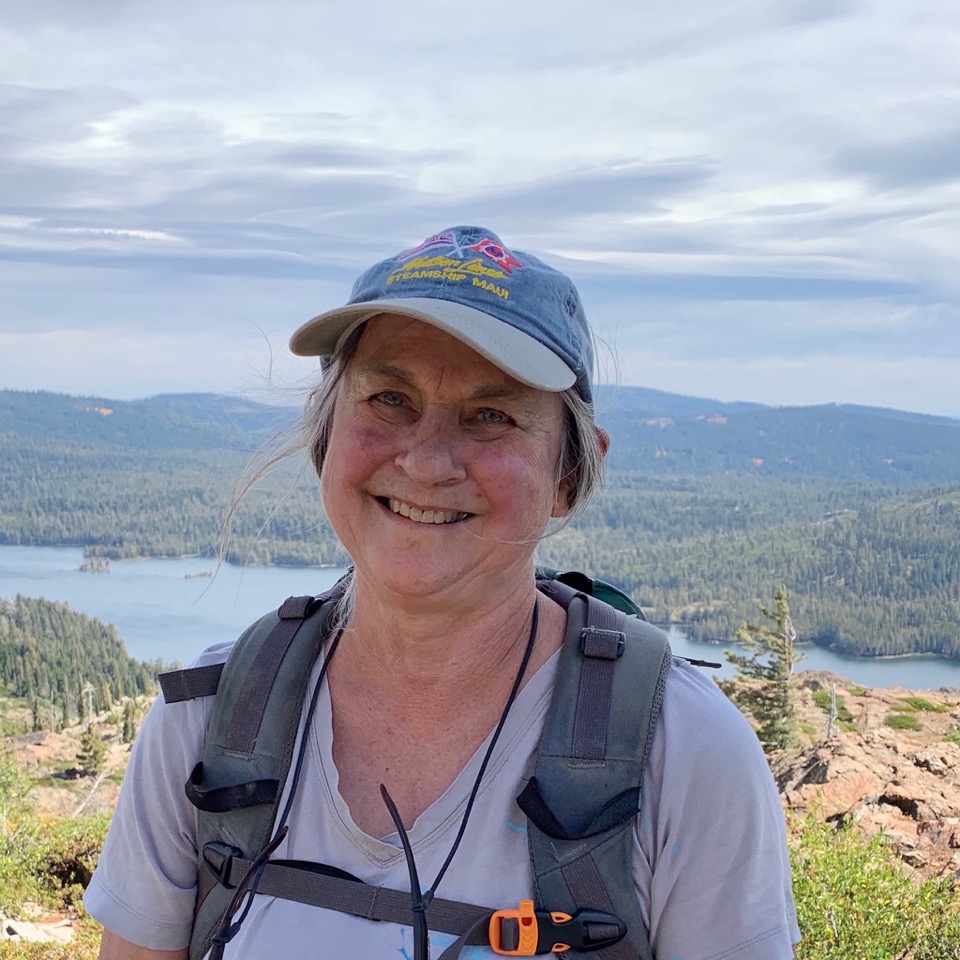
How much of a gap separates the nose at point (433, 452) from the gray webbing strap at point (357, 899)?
69 cm

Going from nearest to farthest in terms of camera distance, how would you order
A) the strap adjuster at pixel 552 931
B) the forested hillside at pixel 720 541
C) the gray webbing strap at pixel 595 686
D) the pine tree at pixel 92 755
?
1. the strap adjuster at pixel 552 931
2. the gray webbing strap at pixel 595 686
3. the pine tree at pixel 92 755
4. the forested hillside at pixel 720 541

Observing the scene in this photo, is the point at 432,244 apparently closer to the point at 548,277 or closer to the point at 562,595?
the point at 548,277

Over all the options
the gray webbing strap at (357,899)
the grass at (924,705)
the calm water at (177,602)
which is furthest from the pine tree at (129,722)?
the gray webbing strap at (357,899)

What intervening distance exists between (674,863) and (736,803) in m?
0.14

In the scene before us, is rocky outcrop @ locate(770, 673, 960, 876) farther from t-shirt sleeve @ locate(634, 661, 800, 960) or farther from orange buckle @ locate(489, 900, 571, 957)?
orange buckle @ locate(489, 900, 571, 957)

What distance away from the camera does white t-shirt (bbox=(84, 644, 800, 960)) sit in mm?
1544

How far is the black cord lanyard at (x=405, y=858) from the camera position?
155cm

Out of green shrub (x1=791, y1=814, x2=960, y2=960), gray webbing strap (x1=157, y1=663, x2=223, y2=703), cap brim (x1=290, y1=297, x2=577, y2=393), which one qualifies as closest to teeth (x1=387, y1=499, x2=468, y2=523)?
cap brim (x1=290, y1=297, x2=577, y2=393)

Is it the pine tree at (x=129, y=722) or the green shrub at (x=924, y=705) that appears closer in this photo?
the green shrub at (x=924, y=705)

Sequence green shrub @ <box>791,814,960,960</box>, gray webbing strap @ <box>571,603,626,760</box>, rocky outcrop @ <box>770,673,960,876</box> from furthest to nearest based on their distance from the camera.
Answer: rocky outcrop @ <box>770,673,960,876</box> → green shrub @ <box>791,814,960,960</box> → gray webbing strap @ <box>571,603,626,760</box>

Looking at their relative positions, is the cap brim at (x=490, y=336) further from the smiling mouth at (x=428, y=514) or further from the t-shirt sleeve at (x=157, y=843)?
the t-shirt sleeve at (x=157, y=843)

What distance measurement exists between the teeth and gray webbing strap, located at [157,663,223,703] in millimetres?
Result: 491

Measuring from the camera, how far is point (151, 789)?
1789 millimetres

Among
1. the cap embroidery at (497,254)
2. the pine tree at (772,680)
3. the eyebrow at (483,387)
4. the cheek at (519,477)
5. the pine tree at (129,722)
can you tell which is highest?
the cap embroidery at (497,254)
